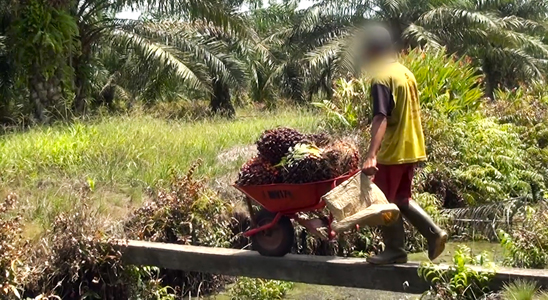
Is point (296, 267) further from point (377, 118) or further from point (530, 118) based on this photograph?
point (530, 118)

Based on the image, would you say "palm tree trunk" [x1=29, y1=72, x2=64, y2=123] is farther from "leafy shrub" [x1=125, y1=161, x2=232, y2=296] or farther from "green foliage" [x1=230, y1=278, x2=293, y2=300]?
"green foliage" [x1=230, y1=278, x2=293, y2=300]

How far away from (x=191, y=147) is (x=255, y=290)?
2834mm

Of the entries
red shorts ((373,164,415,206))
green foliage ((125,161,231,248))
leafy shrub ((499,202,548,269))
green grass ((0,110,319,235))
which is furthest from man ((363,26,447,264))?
green grass ((0,110,319,235))

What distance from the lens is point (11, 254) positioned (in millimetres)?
5824

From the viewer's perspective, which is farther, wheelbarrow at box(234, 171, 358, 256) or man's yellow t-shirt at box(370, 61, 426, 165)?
wheelbarrow at box(234, 171, 358, 256)

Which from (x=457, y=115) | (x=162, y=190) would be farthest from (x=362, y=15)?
(x=162, y=190)

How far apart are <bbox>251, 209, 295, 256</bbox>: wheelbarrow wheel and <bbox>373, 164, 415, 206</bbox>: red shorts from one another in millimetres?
825

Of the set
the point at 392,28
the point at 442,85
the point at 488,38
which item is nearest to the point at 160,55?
the point at 442,85

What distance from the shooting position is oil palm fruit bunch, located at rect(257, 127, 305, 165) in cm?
580

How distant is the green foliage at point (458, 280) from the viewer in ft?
16.6

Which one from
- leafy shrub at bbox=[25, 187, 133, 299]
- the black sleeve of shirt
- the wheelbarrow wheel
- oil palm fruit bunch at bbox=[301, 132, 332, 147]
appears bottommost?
leafy shrub at bbox=[25, 187, 133, 299]

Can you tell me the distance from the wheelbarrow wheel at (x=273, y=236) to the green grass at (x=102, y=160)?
6.10 ft

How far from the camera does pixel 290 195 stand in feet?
18.3

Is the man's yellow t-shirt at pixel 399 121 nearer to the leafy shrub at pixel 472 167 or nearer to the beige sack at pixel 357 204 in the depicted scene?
the beige sack at pixel 357 204
